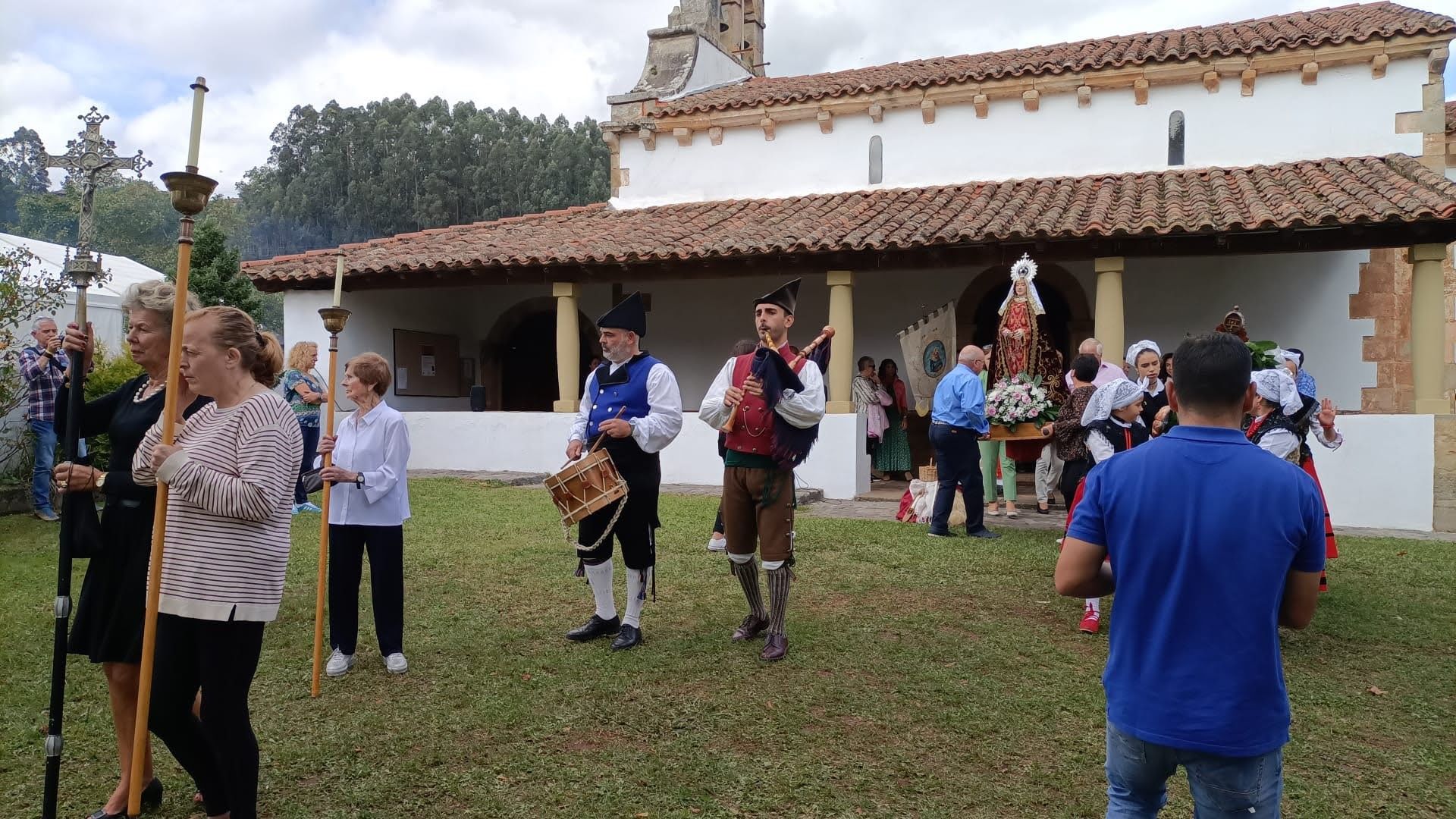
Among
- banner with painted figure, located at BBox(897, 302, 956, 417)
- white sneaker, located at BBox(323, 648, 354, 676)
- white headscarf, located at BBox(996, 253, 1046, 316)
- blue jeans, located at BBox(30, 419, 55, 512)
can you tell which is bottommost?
white sneaker, located at BBox(323, 648, 354, 676)

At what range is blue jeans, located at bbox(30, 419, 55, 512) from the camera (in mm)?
8594

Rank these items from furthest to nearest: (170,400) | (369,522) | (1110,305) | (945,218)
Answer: (945,218), (1110,305), (369,522), (170,400)

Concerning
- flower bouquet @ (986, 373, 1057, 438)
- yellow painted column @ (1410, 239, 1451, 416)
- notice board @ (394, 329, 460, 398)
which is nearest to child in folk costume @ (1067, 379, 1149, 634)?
flower bouquet @ (986, 373, 1057, 438)

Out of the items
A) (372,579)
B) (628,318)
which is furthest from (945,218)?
(372,579)

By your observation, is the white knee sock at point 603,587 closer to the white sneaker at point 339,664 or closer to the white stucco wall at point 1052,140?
the white sneaker at point 339,664

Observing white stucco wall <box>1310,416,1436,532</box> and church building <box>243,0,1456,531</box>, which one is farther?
church building <box>243,0,1456,531</box>

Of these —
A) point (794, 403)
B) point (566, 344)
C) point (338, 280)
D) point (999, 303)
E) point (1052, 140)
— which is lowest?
point (794, 403)

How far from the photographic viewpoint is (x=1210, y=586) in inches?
79.6

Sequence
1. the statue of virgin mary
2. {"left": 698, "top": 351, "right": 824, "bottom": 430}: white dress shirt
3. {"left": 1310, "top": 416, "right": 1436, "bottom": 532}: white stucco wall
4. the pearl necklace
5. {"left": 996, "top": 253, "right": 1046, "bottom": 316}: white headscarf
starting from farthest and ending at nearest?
the statue of virgin mary
{"left": 996, "top": 253, "right": 1046, "bottom": 316}: white headscarf
{"left": 1310, "top": 416, "right": 1436, "bottom": 532}: white stucco wall
{"left": 698, "top": 351, "right": 824, "bottom": 430}: white dress shirt
the pearl necklace

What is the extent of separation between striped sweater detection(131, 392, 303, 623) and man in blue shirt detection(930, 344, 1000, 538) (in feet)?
20.7

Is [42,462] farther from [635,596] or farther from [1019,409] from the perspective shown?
[1019,409]

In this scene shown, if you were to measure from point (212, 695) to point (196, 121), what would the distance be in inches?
62.0

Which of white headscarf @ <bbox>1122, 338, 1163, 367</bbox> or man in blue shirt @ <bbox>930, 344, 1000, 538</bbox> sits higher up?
white headscarf @ <bbox>1122, 338, 1163, 367</bbox>

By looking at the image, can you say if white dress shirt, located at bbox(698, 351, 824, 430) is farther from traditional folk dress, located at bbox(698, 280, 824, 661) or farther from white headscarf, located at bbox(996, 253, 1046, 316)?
white headscarf, located at bbox(996, 253, 1046, 316)
